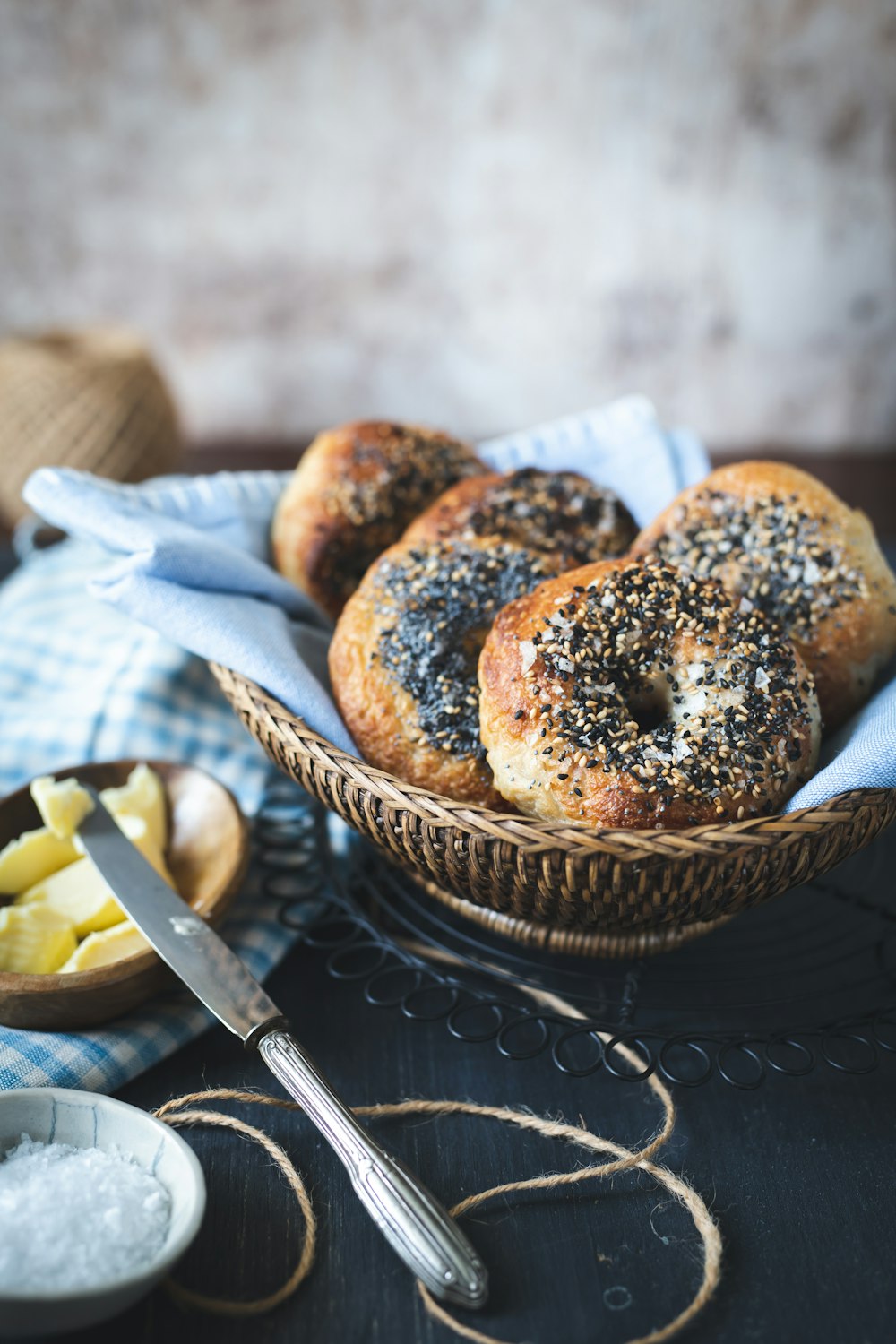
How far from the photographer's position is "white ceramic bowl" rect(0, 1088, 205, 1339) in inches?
35.4

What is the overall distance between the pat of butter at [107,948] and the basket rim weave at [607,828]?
34cm

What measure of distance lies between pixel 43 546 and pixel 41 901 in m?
1.38

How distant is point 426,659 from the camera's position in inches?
57.2

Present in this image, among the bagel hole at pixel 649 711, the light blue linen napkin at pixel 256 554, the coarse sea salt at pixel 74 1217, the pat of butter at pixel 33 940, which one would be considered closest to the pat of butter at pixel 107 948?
the pat of butter at pixel 33 940

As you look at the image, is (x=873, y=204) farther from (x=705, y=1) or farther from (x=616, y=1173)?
(x=616, y=1173)

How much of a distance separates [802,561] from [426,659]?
2.00 feet

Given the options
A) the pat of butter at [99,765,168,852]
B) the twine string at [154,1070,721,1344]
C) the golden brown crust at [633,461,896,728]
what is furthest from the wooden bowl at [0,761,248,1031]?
the golden brown crust at [633,461,896,728]

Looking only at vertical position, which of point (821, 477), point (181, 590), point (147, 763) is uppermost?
point (181, 590)

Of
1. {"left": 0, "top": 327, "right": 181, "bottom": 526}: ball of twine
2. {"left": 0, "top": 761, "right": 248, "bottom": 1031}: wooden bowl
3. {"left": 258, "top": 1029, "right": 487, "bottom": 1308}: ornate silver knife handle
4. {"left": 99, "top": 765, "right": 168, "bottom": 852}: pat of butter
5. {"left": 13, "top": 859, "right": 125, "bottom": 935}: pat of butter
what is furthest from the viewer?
{"left": 0, "top": 327, "right": 181, "bottom": 526}: ball of twine

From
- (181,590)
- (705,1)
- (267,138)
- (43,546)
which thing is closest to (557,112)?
(705,1)

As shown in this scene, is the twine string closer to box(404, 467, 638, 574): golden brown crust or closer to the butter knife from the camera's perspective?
the butter knife

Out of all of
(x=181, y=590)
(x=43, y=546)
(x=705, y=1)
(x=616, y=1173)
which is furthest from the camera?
(x=705, y=1)

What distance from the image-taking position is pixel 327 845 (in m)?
1.60

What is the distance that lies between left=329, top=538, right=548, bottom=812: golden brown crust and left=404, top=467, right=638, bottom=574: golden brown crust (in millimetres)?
129
